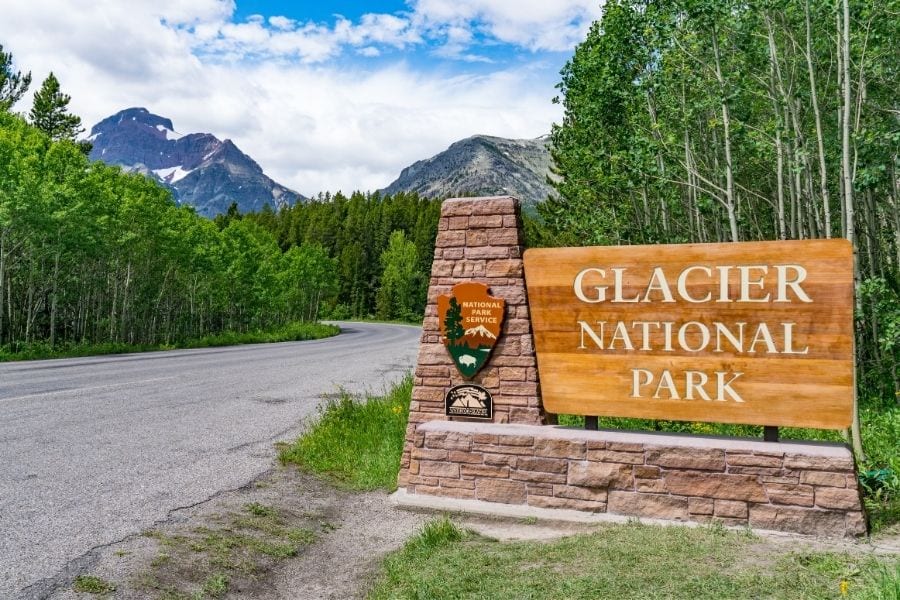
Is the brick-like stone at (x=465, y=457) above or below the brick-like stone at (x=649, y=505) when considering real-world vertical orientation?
above

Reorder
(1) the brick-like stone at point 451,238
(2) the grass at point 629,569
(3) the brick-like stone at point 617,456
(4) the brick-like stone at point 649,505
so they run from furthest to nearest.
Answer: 1. (1) the brick-like stone at point 451,238
2. (3) the brick-like stone at point 617,456
3. (4) the brick-like stone at point 649,505
4. (2) the grass at point 629,569

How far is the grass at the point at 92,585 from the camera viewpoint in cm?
368

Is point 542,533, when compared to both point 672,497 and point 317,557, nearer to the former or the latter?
point 672,497

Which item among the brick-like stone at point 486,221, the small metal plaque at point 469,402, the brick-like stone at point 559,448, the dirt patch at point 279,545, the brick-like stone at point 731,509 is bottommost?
the dirt patch at point 279,545

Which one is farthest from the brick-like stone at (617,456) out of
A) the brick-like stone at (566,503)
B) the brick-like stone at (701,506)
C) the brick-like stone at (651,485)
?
the brick-like stone at (701,506)

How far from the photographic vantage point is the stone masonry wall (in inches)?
181

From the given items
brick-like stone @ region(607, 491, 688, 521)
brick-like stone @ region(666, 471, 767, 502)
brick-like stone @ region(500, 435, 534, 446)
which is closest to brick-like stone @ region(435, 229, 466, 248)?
brick-like stone @ region(500, 435, 534, 446)

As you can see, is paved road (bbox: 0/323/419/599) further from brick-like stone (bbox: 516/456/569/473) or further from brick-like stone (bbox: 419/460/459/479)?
brick-like stone (bbox: 516/456/569/473)

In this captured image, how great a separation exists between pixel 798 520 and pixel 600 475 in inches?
57.3

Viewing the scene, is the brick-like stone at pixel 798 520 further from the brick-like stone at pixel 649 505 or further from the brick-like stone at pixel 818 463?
the brick-like stone at pixel 649 505

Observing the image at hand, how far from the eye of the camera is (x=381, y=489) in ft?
20.4

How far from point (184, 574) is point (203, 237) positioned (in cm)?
3555

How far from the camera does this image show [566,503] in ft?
17.2

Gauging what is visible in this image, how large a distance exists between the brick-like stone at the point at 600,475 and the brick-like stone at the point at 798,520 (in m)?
0.95
